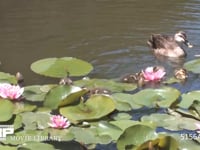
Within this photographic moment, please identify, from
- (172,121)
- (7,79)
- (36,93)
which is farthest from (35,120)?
(172,121)

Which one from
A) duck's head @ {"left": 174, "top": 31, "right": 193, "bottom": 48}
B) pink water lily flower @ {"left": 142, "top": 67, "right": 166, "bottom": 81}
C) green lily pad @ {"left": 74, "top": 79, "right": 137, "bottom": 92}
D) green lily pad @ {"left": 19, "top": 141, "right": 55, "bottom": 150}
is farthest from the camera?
duck's head @ {"left": 174, "top": 31, "right": 193, "bottom": 48}

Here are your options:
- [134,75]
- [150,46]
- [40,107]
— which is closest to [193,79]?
[134,75]

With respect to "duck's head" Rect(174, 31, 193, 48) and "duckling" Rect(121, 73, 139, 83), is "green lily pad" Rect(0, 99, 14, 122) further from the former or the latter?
"duck's head" Rect(174, 31, 193, 48)

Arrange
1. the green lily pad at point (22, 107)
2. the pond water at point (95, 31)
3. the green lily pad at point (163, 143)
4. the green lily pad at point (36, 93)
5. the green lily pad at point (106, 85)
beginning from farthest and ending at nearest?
the pond water at point (95, 31) → the green lily pad at point (106, 85) → the green lily pad at point (36, 93) → the green lily pad at point (22, 107) → the green lily pad at point (163, 143)

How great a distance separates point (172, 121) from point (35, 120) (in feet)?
3.47

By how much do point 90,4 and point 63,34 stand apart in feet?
4.95

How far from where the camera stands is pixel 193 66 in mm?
5906

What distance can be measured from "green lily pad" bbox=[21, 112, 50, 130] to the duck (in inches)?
95.9

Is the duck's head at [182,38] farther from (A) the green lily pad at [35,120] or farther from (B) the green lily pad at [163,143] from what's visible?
(B) the green lily pad at [163,143]

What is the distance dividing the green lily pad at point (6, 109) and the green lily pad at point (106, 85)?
929 millimetres

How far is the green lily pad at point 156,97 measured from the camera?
15.6 ft

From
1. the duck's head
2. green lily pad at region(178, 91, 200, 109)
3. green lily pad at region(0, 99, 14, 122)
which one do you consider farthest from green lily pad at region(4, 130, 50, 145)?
the duck's head

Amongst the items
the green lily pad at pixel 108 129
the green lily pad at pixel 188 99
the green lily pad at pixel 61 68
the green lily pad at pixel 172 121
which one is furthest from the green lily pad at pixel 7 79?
the green lily pad at pixel 188 99
